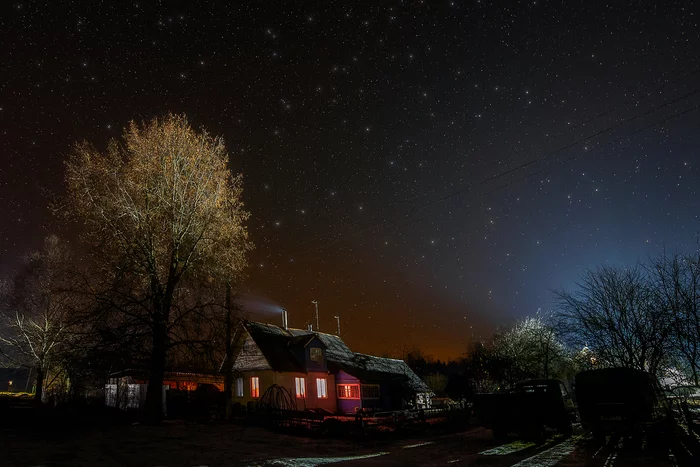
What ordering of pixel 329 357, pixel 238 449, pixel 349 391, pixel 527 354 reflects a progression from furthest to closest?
pixel 527 354
pixel 329 357
pixel 349 391
pixel 238 449

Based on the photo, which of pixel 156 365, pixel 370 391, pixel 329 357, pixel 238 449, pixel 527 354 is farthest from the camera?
pixel 527 354

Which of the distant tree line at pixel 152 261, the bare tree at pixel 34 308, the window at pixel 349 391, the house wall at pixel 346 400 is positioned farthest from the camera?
the window at pixel 349 391

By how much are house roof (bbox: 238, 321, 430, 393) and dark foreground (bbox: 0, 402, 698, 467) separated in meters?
14.7

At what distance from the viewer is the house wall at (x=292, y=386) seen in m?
36.3

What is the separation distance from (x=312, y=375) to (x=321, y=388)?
1.72 metres

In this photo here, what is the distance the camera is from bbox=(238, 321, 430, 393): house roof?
38250 millimetres

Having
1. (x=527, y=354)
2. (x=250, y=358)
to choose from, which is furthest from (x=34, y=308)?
(x=527, y=354)

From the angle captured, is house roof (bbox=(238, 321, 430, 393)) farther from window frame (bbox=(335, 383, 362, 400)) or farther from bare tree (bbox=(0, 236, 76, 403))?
bare tree (bbox=(0, 236, 76, 403))

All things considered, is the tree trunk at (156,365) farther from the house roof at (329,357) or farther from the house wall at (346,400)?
the house wall at (346,400)

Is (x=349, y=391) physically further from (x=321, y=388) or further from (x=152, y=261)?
(x=152, y=261)

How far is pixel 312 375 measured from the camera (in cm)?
3994

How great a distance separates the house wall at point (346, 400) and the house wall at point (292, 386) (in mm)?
603

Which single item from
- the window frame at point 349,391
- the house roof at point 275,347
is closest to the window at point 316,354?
the house roof at point 275,347

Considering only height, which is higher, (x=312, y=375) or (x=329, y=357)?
(x=329, y=357)
